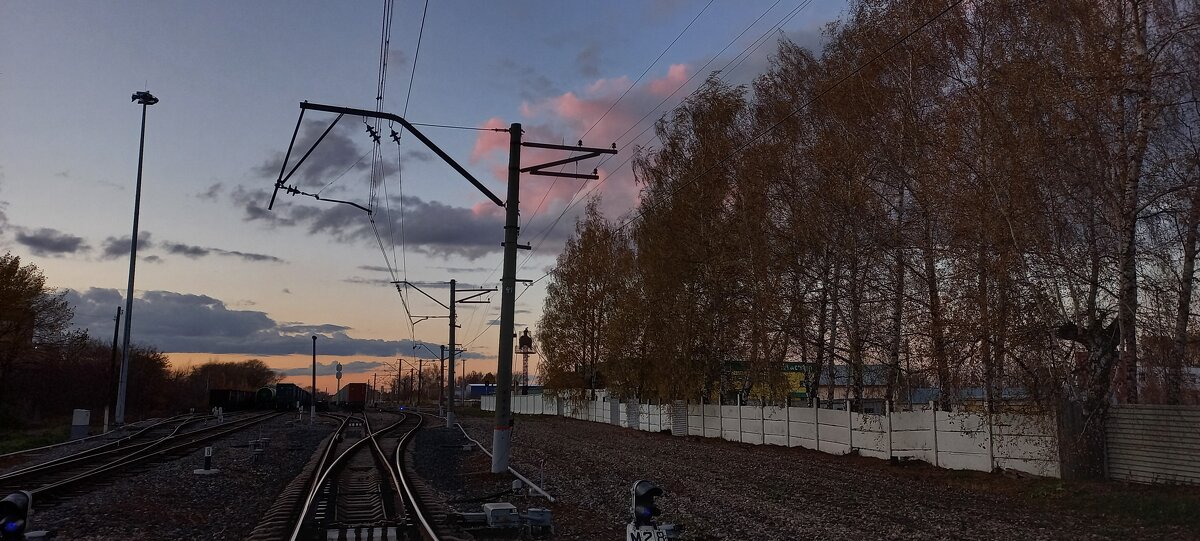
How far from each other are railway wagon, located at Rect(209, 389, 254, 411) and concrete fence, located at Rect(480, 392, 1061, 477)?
50.7 m

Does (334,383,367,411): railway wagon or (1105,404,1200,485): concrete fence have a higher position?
(1105,404,1200,485): concrete fence

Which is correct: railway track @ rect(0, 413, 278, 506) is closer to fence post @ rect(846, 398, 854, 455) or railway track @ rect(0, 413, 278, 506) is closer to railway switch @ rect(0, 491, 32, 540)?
railway switch @ rect(0, 491, 32, 540)

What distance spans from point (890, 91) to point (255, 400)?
255 ft

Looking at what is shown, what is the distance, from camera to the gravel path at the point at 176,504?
11602 mm

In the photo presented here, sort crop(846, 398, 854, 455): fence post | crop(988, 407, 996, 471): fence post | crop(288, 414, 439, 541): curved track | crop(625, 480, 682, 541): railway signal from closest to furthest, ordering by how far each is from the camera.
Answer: crop(625, 480, 682, 541): railway signal
crop(288, 414, 439, 541): curved track
crop(988, 407, 996, 471): fence post
crop(846, 398, 854, 455): fence post

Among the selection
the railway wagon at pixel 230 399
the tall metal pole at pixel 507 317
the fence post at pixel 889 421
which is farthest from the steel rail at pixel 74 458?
the railway wagon at pixel 230 399

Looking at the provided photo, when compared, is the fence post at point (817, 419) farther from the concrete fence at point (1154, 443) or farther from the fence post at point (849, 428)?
the concrete fence at point (1154, 443)

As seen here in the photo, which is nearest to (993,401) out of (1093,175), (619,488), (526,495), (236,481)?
(1093,175)

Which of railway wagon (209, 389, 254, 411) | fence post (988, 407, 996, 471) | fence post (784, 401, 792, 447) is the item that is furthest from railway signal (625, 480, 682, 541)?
railway wagon (209, 389, 254, 411)

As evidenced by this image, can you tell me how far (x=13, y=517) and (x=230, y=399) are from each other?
76.5 m

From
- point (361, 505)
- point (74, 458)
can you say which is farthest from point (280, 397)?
point (361, 505)

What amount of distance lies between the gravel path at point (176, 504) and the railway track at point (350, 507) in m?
0.51

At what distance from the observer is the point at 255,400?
3310 inches

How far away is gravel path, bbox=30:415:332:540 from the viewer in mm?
11602
